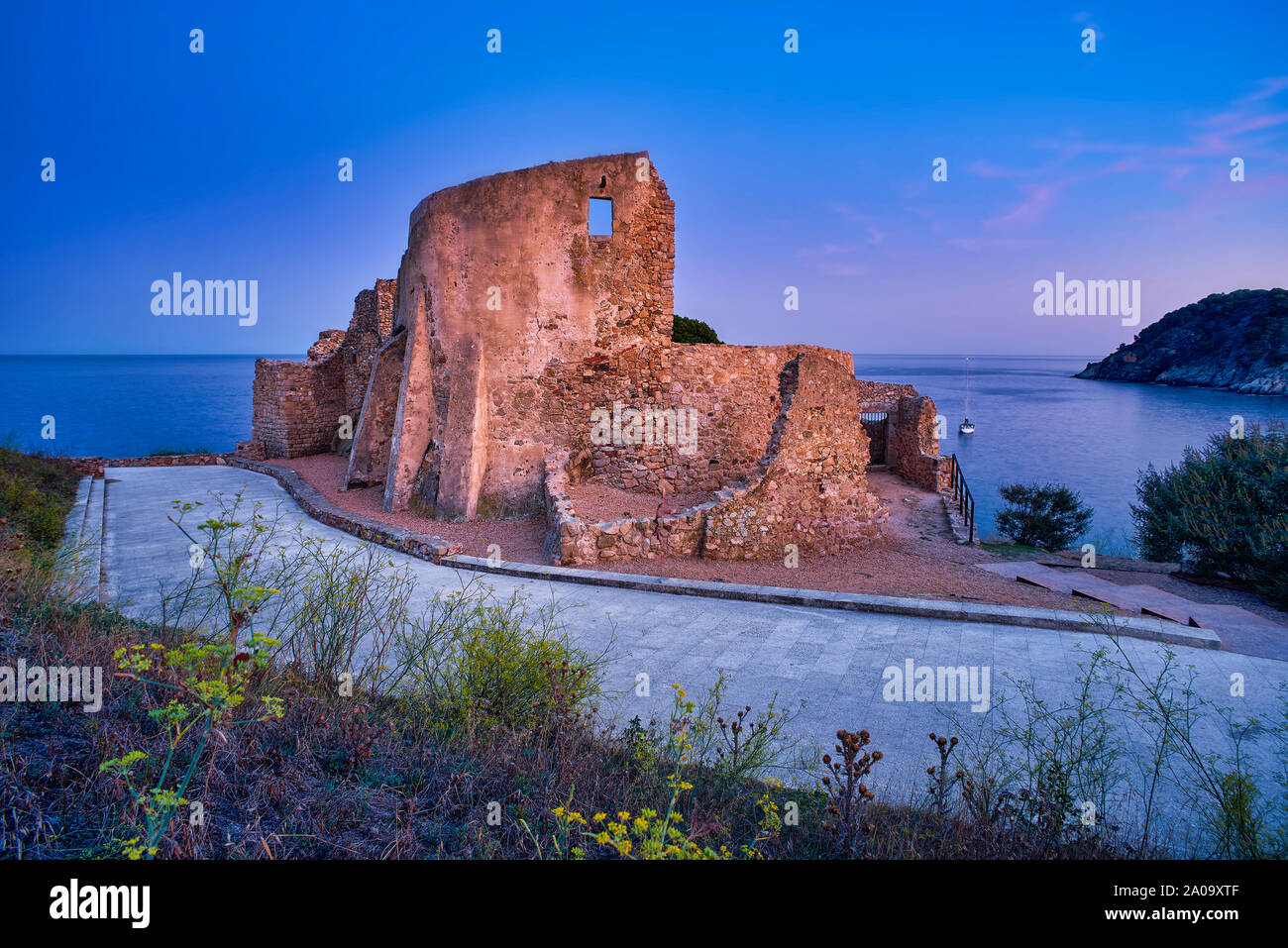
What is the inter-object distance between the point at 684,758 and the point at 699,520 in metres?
6.08

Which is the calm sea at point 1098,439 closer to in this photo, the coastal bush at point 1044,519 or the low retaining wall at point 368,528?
the coastal bush at point 1044,519

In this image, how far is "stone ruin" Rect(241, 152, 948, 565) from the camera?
1041 centimetres

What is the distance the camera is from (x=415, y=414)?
12750mm

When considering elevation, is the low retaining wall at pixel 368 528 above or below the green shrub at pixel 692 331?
below

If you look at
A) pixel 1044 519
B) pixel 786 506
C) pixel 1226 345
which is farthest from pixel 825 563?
pixel 1226 345

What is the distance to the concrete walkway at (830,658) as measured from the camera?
416 cm

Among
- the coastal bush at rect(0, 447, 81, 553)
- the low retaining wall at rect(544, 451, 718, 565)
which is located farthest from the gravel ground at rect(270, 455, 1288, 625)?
the coastal bush at rect(0, 447, 81, 553)

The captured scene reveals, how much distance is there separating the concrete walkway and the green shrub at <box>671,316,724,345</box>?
588 inches

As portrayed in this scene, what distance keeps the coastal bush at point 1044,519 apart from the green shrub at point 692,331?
9943mm

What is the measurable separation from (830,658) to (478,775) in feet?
10.9

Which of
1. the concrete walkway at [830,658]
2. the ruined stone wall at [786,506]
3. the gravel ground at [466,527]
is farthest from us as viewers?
the gravel ground at [466,527]

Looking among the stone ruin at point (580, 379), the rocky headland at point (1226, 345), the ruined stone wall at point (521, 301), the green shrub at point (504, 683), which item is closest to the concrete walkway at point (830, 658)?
the green shrub at point (504, 683)
